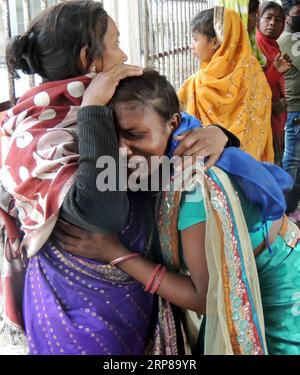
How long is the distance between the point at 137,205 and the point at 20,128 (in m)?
0.29

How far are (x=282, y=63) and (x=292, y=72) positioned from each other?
0.15 meters

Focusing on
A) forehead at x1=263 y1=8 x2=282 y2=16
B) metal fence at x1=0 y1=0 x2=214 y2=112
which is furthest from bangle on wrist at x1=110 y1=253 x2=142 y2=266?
forehead at x1=263 y1=8 x2=282 y2=16

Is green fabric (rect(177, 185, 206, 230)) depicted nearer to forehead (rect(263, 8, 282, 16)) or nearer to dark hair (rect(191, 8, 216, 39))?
dark hair (rect(191, 8, 216, 39))

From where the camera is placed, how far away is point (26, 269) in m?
1.14

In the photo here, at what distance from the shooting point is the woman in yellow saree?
2.60 metres

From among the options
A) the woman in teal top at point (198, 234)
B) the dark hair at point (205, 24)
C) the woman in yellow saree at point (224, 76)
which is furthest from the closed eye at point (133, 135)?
the dark hair at point (205, 24)

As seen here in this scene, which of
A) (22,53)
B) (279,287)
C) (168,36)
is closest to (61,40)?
(22,53)

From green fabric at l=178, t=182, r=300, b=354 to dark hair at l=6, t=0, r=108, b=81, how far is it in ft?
1.55

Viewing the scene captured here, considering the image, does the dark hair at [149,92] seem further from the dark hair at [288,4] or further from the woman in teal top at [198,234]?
the dark hair at [288,4]

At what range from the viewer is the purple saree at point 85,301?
1.03 meters

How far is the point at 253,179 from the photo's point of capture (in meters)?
1.05

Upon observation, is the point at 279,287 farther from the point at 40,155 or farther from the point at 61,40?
the point at 61,40
